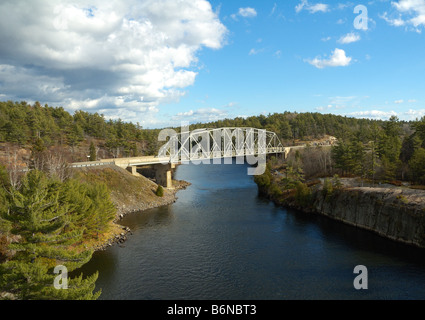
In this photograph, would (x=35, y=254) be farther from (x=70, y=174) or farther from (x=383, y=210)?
(x=383, y=210)

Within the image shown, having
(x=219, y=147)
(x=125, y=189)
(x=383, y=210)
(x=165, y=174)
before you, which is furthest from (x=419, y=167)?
(x=219, y=147)

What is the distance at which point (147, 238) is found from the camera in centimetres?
3356

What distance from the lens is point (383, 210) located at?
110 feet

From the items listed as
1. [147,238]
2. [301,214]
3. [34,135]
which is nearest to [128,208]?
[147,238]

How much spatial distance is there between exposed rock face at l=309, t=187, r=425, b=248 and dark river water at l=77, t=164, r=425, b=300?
1522 millimetres

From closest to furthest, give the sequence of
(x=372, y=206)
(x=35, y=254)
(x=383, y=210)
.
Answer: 1. (x=35, y=254)
2. (x=383, y=210)
3. (x=372, y=206)

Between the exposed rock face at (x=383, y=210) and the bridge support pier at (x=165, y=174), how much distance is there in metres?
34.6

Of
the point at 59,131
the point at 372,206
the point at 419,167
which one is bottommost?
the point at 372,206

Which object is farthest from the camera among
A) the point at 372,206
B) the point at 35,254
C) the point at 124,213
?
the point at 124,213

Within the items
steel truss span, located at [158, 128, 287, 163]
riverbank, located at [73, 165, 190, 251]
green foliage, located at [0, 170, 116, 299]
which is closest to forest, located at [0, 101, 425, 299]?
green foliage, located at [0, 170, 116, 299]

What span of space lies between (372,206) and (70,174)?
43912 mm

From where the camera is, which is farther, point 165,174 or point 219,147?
point 219,147
